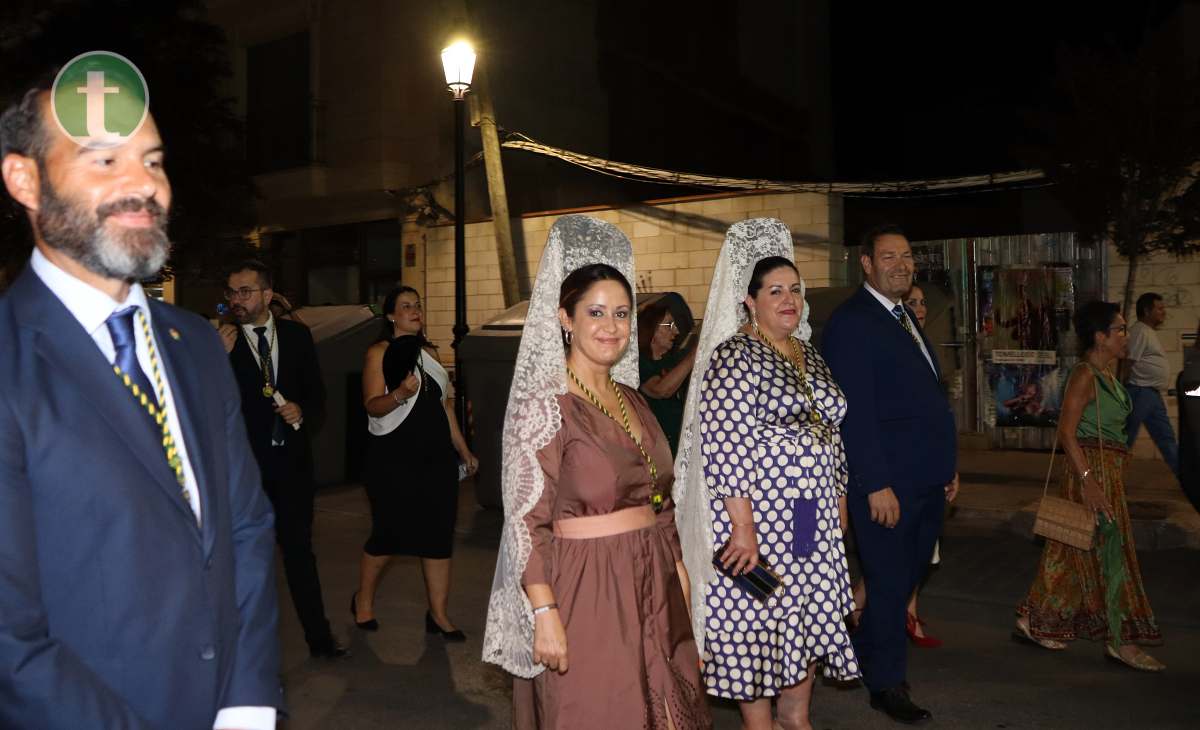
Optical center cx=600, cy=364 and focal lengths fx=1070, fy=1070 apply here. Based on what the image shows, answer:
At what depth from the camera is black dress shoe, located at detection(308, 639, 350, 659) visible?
5.51m

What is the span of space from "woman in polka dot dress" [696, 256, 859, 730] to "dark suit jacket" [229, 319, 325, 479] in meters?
2.33

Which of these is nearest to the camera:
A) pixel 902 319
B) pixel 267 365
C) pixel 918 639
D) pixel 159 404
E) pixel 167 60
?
pixel 159 404

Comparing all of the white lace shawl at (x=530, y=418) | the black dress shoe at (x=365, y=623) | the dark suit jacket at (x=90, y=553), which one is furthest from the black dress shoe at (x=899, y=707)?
the dark suit jacket at (x=90, y=553)

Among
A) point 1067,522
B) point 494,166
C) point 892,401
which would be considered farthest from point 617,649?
point 494,166

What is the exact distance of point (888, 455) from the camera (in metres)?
4.74

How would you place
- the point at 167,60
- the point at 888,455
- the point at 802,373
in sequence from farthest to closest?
1. the point at 167,60
2. the point at 888,455
3. the point at 802,373

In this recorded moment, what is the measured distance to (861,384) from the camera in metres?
4.70

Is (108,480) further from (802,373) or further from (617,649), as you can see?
(802,373)

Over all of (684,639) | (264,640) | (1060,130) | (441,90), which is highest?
(441,90)

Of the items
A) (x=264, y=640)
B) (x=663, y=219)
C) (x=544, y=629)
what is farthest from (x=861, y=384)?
(x=663, y=219)

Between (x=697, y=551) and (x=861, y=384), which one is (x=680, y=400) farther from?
(x=697, y=551)

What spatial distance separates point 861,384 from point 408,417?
2446 millimetres

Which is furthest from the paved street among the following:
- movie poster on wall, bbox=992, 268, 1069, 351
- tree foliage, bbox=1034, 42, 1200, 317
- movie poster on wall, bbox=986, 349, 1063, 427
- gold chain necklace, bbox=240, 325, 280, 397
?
movie poster on wall, bbox=992, 268, 1069, 351

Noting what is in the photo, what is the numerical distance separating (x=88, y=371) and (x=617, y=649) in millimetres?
1901
